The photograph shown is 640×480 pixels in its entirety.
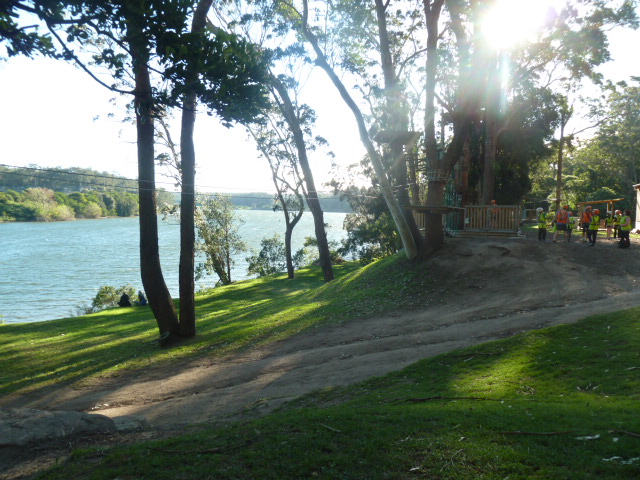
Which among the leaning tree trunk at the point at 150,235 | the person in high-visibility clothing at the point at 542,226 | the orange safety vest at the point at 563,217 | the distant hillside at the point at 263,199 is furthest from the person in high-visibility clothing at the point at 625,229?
the leaning tree trunk at the point at 150,235

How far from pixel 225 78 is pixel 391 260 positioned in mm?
14816

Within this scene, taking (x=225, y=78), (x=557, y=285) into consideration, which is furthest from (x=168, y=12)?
(x=557, y=285)

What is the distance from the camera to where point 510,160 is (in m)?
37.3

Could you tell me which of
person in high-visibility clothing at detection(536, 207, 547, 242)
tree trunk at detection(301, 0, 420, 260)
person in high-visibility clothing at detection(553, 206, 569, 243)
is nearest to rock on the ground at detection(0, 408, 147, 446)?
tree trunk at detection(301, 0, 420, 260)

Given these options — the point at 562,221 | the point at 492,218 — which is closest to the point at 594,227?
the point at 562,221

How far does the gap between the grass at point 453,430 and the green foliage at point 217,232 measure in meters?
35.4

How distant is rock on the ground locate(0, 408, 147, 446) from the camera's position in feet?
20.0

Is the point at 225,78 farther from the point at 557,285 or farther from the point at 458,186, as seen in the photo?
the point at 458,186

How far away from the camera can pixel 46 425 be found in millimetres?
6531

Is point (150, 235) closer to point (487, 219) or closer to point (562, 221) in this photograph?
point (487, 219)

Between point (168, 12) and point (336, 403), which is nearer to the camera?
point (168, 12)

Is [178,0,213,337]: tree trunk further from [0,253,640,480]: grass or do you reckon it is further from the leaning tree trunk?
[0,253,640,480]: grass

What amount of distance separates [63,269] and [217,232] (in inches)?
884

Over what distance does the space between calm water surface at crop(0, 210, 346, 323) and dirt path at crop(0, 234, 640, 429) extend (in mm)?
24302
